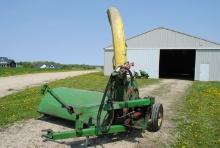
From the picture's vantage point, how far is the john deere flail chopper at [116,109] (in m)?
7.49

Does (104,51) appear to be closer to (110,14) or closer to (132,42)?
(132,42)

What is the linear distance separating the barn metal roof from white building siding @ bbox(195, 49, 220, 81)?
49 cm

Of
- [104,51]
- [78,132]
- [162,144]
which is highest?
[104,51]

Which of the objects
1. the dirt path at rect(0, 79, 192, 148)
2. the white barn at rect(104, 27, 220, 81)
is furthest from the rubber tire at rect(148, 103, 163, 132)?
the white barn at rect(104, 27, 220, 81)

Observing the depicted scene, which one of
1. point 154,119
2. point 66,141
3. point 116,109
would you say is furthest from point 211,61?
point 66,141

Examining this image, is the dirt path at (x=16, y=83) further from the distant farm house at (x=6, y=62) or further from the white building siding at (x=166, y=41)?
the distant farm house at (x=6, y=62)

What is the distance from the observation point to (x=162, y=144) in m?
7.92

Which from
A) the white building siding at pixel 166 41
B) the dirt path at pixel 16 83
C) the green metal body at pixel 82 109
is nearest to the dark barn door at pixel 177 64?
the white building siding at pixel 166 41

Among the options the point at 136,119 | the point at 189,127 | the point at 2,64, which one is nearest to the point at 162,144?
the point at 136,119

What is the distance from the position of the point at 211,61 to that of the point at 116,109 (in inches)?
1061

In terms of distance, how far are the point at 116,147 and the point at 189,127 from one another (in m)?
2.99

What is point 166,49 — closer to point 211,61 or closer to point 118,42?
point 211,61

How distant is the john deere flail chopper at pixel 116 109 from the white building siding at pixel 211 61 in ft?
83.2

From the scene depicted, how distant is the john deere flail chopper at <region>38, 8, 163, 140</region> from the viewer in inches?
295
